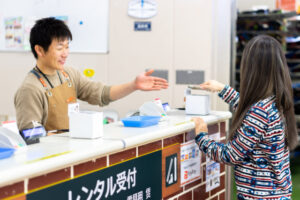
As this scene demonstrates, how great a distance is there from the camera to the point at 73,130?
6.72 feet

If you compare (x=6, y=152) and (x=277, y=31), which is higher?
(x=277, y=31)

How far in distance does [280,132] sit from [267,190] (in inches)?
11.3

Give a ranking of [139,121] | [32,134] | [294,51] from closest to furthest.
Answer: [32,134] < [139,121] < [294,51]

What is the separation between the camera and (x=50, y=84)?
286 centimetres

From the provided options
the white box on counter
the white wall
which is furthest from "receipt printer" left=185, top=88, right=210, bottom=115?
the white wall

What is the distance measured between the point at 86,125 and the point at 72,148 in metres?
0.22

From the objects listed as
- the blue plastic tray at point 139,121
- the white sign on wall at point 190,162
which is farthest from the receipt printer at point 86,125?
the white sign on wall at point 190,162

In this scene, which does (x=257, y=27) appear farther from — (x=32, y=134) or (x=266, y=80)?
(x=32, y=134)

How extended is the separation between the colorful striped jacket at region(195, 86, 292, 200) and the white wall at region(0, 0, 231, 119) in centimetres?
237

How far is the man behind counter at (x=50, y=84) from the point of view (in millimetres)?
2687

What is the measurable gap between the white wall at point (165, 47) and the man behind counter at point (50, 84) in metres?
1.64

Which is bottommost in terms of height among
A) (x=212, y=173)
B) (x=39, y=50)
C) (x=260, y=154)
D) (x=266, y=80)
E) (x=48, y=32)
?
(x=212, y=173)

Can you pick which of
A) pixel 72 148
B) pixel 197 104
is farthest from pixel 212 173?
pixel 72 148

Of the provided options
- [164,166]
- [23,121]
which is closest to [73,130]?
[164,166]
